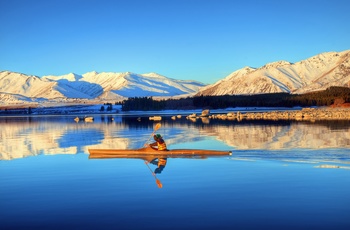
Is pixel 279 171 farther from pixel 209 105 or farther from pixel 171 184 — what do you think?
pixel 209 105

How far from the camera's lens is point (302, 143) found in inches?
1318

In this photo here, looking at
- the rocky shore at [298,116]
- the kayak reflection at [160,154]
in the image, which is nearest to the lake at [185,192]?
the kayak reflection at [160,154]

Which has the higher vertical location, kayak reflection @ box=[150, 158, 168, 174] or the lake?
kayak reflection @ box=[150, 158, 168, 174]

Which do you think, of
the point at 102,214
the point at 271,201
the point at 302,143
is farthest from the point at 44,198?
the point at 302,143

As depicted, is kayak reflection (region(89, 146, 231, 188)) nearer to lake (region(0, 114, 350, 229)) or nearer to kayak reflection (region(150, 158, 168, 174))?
kayak reflection (region(150, 158, 168, 174))

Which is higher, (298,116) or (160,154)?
(298,116)

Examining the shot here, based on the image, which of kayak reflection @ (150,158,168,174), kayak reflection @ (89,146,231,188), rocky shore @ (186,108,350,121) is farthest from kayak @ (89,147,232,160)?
rocky shore @ (186,108,350,121)

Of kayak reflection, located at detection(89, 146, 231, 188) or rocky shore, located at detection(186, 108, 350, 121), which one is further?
rocky shore, located at detection(186, 108, 350, 121)

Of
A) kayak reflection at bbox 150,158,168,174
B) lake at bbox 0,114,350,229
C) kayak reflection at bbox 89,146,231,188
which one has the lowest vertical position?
lake at bbox 0,114,350,229

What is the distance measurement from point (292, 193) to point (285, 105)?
603 ft

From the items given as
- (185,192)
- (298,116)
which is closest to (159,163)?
(185,192)

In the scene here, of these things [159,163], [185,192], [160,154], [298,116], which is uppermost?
[298,116]

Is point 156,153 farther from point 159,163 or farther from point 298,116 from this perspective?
point 298,116

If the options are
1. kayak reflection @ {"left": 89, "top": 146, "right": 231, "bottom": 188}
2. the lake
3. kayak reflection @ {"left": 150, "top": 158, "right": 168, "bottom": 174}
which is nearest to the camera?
the lake
